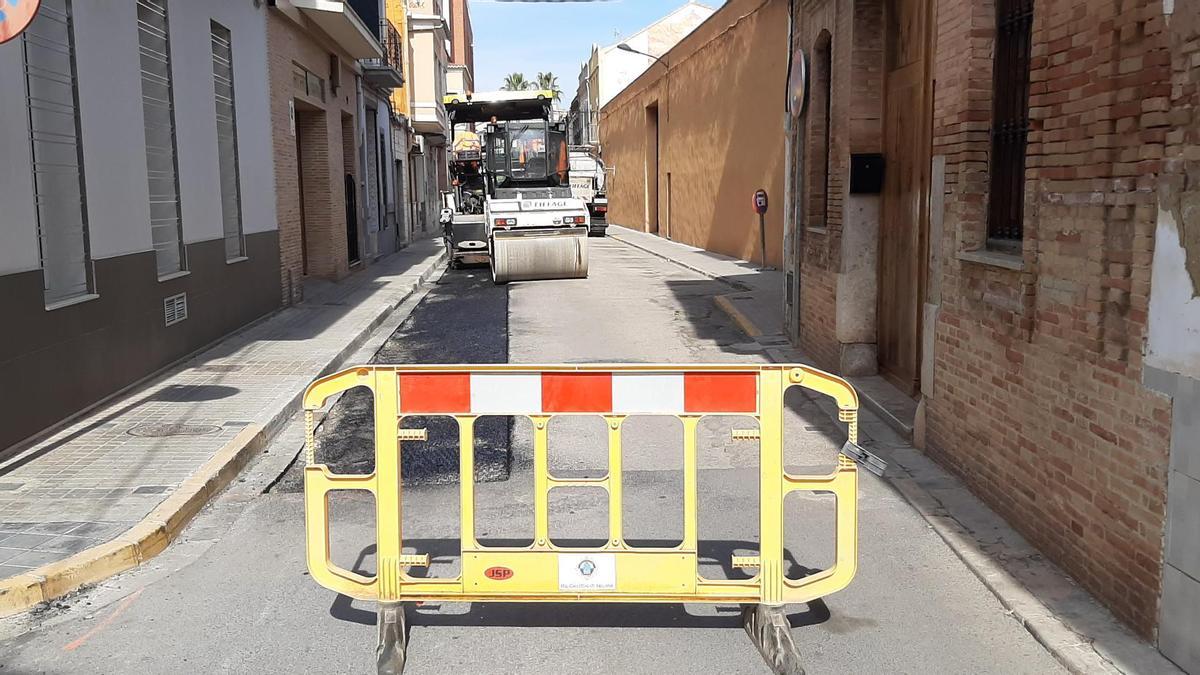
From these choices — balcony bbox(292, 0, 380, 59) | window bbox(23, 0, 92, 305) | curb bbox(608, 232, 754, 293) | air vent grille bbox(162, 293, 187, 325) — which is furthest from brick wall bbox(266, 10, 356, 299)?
curb bbox(608, 232, 754, 293)

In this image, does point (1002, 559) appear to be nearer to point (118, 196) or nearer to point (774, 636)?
point (774, 636)

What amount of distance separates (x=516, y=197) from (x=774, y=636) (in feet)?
55.1

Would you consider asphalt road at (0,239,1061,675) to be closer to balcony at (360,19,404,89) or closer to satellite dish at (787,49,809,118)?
satellite dish at (787,49,809,118)

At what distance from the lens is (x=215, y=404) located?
8.73m

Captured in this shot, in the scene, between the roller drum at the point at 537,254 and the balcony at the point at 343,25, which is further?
the roller drum at the point at 537,254

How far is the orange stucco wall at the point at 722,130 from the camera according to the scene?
21.9m

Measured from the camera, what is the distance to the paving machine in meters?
19.4

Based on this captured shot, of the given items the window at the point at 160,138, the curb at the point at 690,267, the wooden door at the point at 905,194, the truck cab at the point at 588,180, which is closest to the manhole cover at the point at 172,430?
the window at the point at 160,138

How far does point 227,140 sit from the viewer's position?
13203mm

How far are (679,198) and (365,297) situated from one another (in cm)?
1776

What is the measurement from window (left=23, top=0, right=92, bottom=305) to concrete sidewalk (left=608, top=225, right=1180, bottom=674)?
6299mm

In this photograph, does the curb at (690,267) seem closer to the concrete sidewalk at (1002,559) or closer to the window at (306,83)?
the window at (306,83)

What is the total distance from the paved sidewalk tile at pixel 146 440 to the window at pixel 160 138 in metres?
1.23

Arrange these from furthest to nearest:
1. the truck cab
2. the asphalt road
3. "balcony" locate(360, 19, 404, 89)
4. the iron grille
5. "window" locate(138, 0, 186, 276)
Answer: the truck cab < the iron grille < "balcony" locate(360, 19, 404, 89) < "window" locate(138, 0, 186, 276) < the asphalt road
